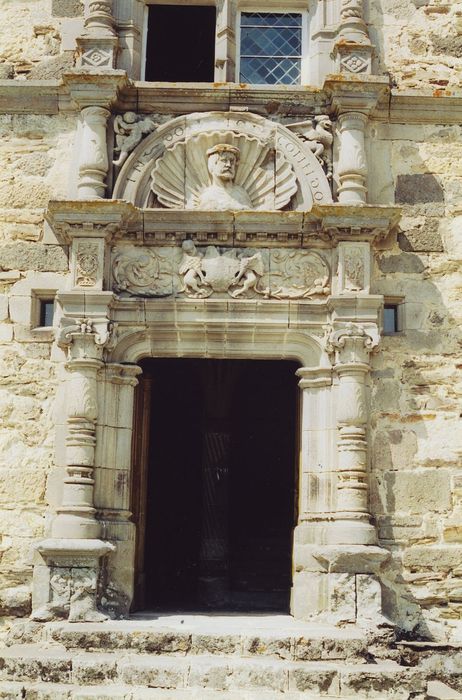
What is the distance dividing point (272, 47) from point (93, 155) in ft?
6.17

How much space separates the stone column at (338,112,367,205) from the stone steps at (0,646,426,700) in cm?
340

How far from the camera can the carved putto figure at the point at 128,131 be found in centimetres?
775

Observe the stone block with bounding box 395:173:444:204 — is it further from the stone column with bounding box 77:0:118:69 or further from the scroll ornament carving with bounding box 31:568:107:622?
the scroll ornament carving with bounding box 31:568:107:622

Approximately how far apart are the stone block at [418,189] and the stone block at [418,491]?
2126mm

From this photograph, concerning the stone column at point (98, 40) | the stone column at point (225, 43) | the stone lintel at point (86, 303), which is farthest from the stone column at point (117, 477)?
the stone column at point (225, 43)

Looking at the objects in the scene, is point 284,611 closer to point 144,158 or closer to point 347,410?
point 347,410

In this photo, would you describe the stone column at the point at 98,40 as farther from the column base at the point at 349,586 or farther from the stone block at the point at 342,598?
the stone block at the point at 342,598

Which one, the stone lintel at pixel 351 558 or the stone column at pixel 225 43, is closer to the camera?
the stone lintel at pixel 351 558

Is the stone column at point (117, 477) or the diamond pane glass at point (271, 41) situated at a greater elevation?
the diamond pane glass at point (271, 41)

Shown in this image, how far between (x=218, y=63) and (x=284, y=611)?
453 centimetres

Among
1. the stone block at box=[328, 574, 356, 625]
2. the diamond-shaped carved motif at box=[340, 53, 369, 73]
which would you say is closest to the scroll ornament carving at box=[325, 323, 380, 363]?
the stone block at box=[328, 574, 356, 625]

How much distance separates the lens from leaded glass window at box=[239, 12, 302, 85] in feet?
27.0

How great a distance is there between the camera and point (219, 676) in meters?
6.06

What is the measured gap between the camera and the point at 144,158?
7.76m
